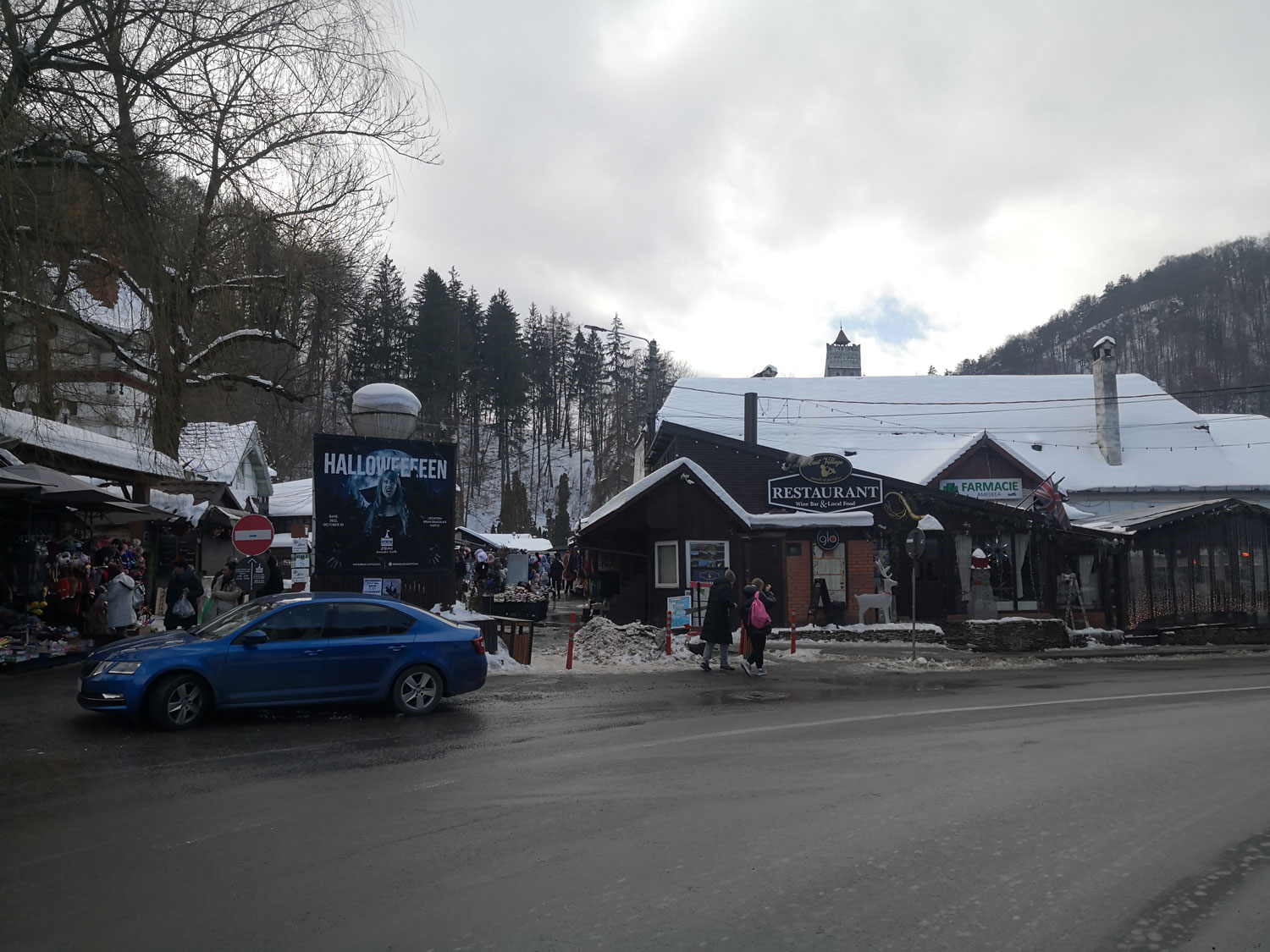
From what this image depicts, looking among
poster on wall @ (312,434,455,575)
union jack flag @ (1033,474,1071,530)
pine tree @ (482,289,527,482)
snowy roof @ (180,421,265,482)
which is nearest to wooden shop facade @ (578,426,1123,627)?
union jack flag @ (1033,474,1071,530)

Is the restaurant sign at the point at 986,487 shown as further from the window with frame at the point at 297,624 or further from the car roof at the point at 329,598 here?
the window with frame at the point at 297,624

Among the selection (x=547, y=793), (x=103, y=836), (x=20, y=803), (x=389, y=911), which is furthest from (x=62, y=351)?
(x=389, y=911)

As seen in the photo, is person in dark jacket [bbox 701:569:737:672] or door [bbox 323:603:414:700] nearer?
door [bbox 323:603:414:700]

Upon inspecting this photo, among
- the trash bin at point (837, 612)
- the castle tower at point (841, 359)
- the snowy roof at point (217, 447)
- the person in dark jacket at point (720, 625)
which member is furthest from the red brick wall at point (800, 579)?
the castle tower at point (841, 359)

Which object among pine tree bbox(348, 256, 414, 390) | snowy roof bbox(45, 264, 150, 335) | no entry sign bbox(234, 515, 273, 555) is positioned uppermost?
pine tree bbox(348, 256, 414, 390)

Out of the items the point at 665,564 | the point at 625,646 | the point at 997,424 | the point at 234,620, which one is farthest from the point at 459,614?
the point at 997,424

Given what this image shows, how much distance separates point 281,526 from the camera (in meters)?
47.0

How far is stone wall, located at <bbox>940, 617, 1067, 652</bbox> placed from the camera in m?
23.1

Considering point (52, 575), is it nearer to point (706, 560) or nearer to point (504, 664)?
point (504, 664)

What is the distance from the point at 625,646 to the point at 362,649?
27.5 feet

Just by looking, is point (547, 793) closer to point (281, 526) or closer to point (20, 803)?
point (20, 803)

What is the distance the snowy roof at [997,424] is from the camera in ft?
143

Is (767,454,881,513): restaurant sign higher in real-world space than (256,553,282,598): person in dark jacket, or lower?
higher

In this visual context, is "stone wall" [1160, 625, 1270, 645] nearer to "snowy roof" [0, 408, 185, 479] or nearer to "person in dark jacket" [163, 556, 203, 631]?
"person in dark jacket" [163, 556, 203, 631]
